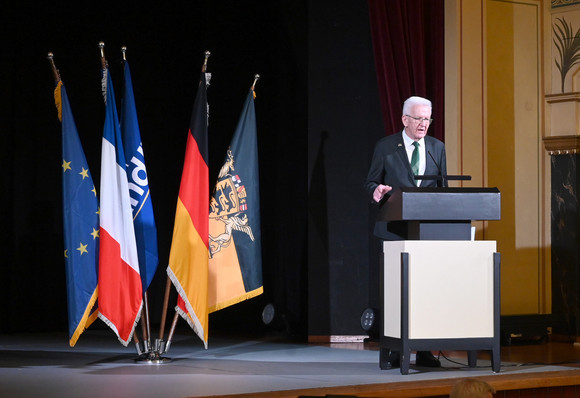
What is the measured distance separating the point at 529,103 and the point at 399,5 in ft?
4.39

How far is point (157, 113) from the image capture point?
631cm

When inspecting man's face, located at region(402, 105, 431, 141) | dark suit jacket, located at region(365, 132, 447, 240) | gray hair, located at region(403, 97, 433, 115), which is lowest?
dark suit jacket, located at region(365, 132, 447, 240)

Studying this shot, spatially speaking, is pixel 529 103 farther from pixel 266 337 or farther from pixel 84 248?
pixel 84 248

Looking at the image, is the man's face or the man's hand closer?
the man's hand

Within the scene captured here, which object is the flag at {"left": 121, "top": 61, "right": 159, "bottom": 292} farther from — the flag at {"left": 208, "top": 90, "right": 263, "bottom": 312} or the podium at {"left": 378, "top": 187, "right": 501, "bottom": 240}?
the podium at {"left": 378, "top": 187, "right": 501, "bottom": 240}

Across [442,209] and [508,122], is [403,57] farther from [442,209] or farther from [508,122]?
[442,209]

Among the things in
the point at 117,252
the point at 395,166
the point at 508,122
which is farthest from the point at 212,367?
the point at 508,122

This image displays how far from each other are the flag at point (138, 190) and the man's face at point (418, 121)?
1421mm

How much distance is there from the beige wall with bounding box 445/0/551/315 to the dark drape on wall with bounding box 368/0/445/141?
0.18 metres

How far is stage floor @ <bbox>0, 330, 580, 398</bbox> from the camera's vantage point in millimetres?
3438

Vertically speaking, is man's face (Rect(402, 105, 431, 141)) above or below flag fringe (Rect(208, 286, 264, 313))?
above

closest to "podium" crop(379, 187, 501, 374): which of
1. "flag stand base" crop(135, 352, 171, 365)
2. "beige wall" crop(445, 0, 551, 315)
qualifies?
"flag stand base" crop(135, 352, 171, 365)

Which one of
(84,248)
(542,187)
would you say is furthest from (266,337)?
(542,187)

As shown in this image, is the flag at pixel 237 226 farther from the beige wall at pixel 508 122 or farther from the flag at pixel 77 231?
the beige wall at pixel 508 122
